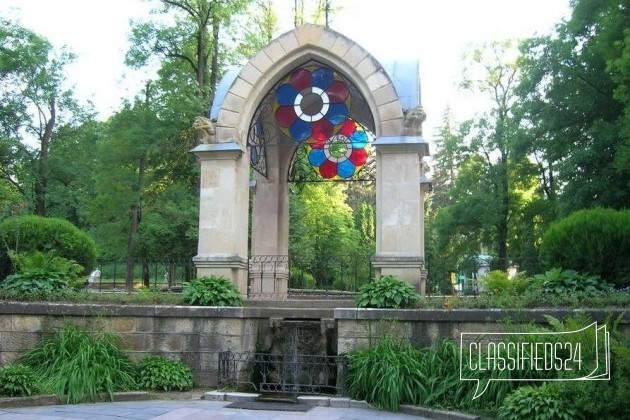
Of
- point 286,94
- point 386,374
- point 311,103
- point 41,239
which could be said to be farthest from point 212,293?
point 311,103

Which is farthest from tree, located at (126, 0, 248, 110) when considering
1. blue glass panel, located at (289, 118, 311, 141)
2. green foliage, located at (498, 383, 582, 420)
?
green foliage, located at (498, 383, 582, 420)

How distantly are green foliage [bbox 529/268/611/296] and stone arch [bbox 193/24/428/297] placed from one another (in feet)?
7.09

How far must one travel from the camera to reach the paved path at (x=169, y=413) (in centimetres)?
788

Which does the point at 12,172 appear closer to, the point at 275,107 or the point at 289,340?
the point at 275,107

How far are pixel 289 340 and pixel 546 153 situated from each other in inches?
638

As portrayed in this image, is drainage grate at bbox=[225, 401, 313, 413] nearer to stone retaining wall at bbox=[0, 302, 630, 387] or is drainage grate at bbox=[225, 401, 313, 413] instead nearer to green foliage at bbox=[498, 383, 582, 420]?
stone retaining wall at bbox=[0, 302, 630, 387]

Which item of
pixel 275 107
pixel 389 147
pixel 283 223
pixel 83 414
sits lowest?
pixel 83 414

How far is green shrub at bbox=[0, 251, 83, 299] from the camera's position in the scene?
1094 cm

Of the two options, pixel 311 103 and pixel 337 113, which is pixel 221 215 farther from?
pixel 337 113

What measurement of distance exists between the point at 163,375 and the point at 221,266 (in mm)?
2831

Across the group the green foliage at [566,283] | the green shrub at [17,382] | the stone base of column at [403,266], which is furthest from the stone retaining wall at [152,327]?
the green foliage at [566,283]

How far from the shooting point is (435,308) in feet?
32.4

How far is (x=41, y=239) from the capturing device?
12906 millimetres

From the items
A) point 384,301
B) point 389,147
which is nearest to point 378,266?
point 384,301
